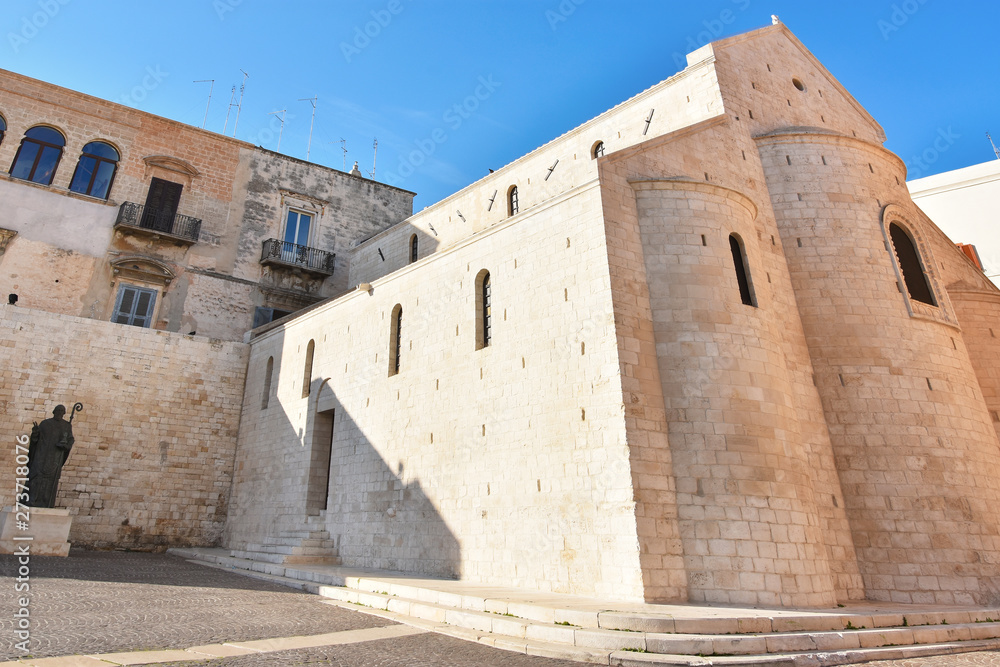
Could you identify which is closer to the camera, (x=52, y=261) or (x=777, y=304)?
(x=777, y=304)

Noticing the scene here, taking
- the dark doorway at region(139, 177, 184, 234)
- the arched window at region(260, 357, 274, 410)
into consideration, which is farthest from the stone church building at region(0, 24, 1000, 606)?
the dark doorway at region(139, 177, 184, 234)

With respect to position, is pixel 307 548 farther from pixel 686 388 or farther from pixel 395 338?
pixel 686 388

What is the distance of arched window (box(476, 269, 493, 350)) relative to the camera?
11.0 meters

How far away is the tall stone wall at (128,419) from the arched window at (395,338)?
6.62 m

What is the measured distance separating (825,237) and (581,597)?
28.9ft

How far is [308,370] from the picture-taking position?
15195mm

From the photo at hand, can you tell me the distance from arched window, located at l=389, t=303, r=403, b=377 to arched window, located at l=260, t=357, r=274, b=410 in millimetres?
5132

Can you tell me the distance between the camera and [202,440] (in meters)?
16.0

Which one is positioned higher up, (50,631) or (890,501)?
(890,501)

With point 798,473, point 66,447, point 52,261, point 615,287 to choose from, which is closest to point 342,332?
point 66,447

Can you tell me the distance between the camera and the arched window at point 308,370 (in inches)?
588

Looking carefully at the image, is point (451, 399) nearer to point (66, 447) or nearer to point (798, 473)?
point (798, 473)

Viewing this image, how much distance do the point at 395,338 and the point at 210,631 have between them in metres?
8.01

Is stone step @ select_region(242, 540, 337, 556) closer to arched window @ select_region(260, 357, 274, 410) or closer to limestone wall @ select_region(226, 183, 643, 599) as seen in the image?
limestone wall @ select_region(226, 183, 643, 599)
